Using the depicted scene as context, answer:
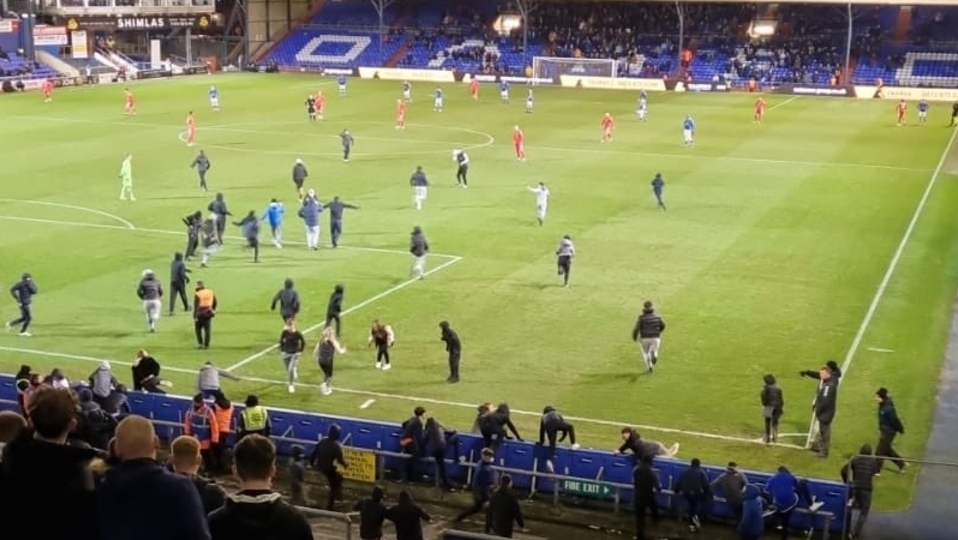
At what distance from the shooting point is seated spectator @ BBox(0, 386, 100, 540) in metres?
5.79

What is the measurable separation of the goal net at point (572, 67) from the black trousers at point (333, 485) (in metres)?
74.0

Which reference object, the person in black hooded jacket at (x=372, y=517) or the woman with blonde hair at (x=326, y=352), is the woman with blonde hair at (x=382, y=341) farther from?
the person in black hooded jacket at (x=372, y=517)

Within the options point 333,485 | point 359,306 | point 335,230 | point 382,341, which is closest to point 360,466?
point 333,485

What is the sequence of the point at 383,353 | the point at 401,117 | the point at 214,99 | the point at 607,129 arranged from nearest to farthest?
the point at 383,353
the point at 607,129
the point at 401,117
the point at 214,99

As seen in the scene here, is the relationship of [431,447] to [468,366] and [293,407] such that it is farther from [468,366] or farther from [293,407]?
[468,366]

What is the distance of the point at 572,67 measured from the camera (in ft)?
294

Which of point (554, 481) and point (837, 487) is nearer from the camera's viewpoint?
point (837, 487)

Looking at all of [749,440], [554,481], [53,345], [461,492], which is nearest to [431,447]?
[461,492]

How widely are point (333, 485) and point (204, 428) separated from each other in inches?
98.5

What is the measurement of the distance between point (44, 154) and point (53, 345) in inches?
1126

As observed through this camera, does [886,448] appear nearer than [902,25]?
Yes

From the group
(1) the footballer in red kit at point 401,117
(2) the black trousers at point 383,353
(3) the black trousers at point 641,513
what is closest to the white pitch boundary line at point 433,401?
(2) the black trousers at point 383,353

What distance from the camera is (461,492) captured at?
17922 mm

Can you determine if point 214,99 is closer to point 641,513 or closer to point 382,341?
point 382,341
